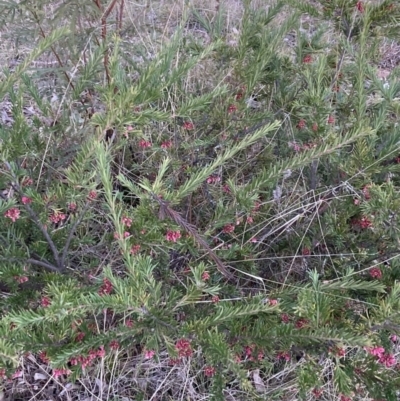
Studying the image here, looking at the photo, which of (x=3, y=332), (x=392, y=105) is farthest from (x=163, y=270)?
(x=392, y=105)

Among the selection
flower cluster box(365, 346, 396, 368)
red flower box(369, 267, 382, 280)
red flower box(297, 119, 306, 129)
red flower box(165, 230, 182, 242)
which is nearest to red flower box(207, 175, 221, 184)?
red flower box(297, 119, 306, 129)

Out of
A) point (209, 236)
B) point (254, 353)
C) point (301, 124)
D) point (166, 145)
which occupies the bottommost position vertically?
point (254, 353)

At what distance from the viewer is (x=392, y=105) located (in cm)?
160

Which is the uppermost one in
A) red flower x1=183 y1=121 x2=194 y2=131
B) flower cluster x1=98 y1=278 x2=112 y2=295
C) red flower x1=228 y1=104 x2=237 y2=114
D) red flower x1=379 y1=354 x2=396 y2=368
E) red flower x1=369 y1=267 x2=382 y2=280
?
red flower x1=228 y1=104 x2=237 y2=114

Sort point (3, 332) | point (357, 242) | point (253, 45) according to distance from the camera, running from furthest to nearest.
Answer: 1. point (253, 45)
2. point (357, 242)
3. point (3, 332)

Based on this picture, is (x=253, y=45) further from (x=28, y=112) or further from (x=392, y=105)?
(x=28, y=112)

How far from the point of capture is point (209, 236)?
5.63 ft

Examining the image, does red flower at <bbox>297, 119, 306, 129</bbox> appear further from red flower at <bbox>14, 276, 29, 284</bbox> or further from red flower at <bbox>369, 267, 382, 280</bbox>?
red flower at <bbox>14, 276, 29, 284</bbox>

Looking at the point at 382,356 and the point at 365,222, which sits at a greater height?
the point at 365,222

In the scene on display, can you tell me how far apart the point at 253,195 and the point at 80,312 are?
621 millimetres

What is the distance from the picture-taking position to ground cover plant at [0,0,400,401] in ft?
3.97

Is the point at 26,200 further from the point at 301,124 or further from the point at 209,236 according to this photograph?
the point at 301,124

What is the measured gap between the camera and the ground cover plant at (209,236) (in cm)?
121

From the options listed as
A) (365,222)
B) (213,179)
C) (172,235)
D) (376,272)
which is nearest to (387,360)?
(376,272)
